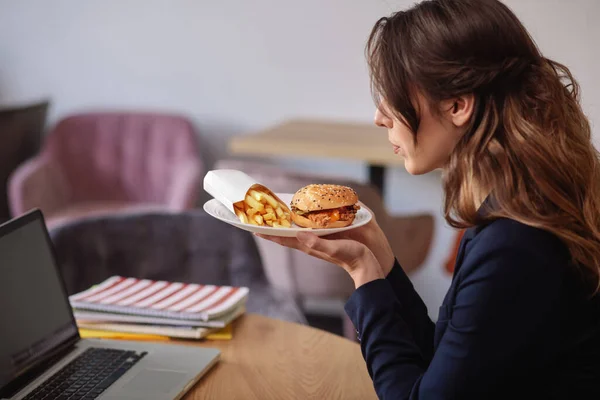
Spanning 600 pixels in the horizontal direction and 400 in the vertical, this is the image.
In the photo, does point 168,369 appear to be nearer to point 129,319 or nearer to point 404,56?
point 129,319

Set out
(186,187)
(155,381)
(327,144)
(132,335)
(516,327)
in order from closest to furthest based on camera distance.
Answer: (516,327) < (155,381) < (132,335) < (327,144) < (186,187)

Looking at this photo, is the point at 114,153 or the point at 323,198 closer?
the point at 323,198

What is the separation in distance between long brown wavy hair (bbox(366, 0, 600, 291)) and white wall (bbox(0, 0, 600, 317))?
2.33 metres

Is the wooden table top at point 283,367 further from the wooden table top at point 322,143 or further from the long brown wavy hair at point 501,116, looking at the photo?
the wooden table top at point 322,143

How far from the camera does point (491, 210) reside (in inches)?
41.5

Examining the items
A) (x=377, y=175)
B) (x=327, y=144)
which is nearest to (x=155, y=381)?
(x=327, y=144)

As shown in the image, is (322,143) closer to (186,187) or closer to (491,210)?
(186,187)

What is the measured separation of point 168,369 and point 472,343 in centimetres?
52

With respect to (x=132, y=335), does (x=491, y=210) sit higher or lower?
higher

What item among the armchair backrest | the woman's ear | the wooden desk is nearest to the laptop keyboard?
the woman's ear

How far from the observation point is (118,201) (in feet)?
12.7

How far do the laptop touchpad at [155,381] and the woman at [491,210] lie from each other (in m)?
0.30

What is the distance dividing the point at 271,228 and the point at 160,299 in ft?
1.23

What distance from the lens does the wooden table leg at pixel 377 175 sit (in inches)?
127
